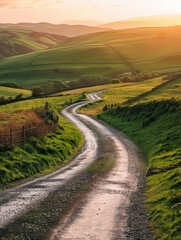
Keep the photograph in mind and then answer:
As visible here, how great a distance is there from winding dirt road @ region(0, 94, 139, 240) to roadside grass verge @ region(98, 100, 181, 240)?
1.97m

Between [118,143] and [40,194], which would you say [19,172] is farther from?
[118,143]

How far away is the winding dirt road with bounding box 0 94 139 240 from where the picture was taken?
2358cm

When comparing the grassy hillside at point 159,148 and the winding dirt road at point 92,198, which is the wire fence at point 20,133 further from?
the grassy hillside at point 159,148

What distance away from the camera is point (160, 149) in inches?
1938

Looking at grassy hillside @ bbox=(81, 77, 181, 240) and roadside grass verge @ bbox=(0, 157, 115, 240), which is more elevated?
grassy hillside @ bbox=(81, 77, 181, 240)

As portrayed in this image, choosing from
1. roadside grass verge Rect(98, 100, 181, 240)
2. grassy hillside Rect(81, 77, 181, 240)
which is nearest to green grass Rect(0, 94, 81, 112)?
grassy hillside Rect(81, 77, 181, 240)

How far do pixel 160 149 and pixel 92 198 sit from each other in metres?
20.4

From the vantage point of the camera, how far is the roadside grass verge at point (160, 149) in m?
25.2

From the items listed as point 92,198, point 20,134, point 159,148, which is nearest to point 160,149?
point 159,148

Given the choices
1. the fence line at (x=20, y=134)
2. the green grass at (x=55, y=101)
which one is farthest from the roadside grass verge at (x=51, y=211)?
the green grass at (x=55, y=101)

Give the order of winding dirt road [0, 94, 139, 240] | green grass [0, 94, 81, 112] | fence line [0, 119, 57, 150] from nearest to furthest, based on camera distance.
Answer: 1. winding dirt road [0, 94, 139, 240]
2. fence line [0, 119, 57, 150]
3. green grass [0, 94, 81, 112]

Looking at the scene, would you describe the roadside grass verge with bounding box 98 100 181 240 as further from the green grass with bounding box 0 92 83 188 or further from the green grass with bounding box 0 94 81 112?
the green grass with bounding box 0 94 81 112

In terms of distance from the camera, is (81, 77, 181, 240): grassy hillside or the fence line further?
the fence line

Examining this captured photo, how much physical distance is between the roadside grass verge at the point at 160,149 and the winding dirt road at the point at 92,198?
1.97m
